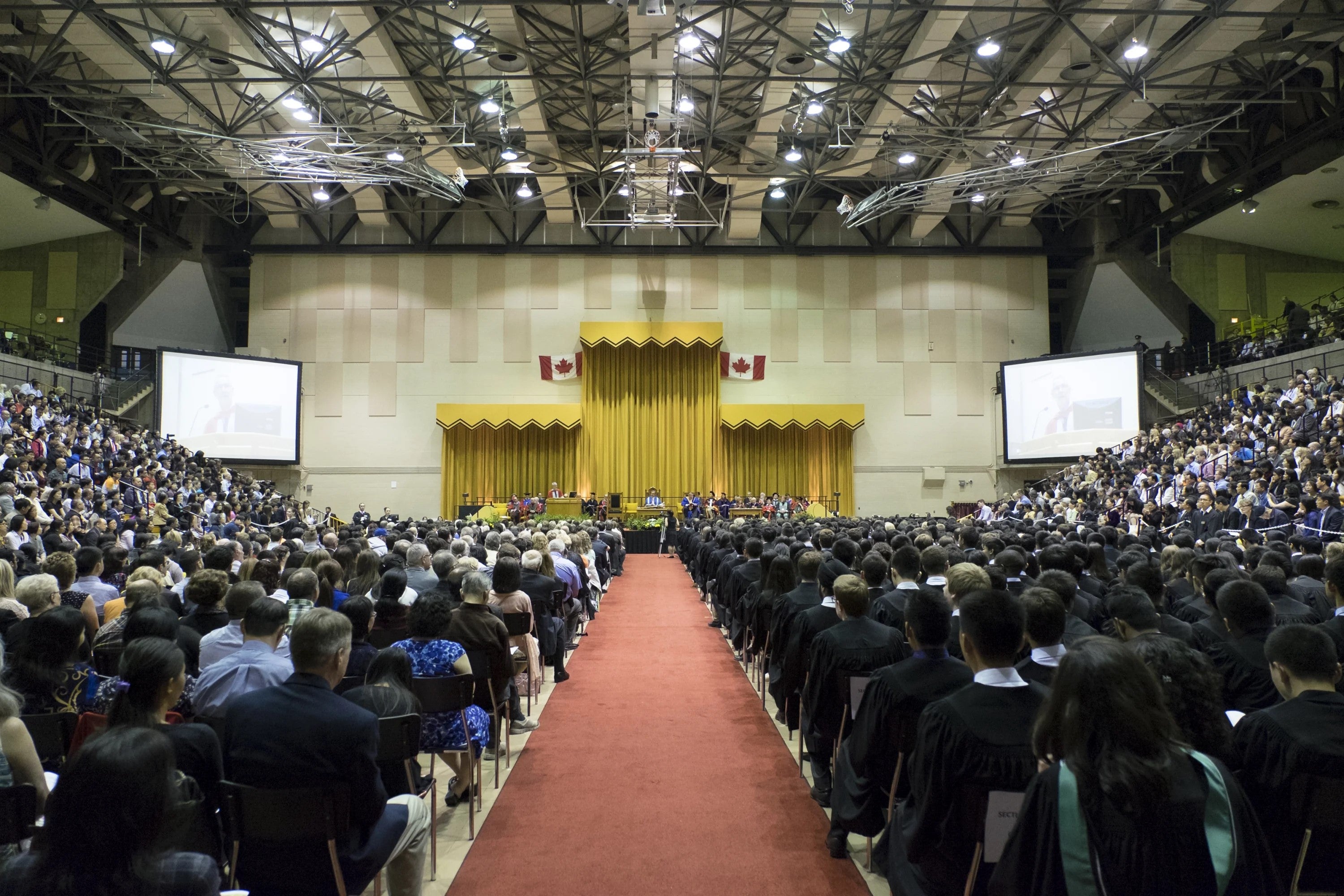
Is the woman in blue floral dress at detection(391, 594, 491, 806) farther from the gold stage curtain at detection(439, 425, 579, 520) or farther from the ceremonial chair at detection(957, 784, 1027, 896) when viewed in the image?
the gold stage curtain at detection(439, 425, 579, 520)

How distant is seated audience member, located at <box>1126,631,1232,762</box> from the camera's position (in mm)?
2197

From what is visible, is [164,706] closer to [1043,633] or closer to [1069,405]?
[1043,633]

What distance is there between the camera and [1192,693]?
221 centimetres

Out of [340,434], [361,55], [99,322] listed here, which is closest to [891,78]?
[361,55]

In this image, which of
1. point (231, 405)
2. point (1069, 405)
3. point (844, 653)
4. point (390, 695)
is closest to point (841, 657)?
point (844, 653)

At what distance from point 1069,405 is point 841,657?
793 inches

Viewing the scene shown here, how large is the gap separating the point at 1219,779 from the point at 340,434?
24687 mm

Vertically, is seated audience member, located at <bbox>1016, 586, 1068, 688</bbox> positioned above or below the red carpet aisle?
above

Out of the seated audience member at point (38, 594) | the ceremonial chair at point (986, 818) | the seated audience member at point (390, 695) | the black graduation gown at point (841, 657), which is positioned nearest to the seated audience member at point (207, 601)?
the seated audience member at point (38, 594)

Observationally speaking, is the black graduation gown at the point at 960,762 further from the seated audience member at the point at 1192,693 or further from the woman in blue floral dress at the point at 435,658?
the woman in blue floral dress at the point at 435,658

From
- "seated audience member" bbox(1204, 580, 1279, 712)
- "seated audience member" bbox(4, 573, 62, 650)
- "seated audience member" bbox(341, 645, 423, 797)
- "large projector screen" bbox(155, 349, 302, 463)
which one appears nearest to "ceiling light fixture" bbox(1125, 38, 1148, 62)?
"seated audience member" bbox(1204, 580, 1279, 712)

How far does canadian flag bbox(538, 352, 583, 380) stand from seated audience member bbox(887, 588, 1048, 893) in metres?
22.4

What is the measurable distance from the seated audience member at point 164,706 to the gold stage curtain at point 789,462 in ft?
71.8

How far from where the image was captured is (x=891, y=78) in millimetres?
14656
